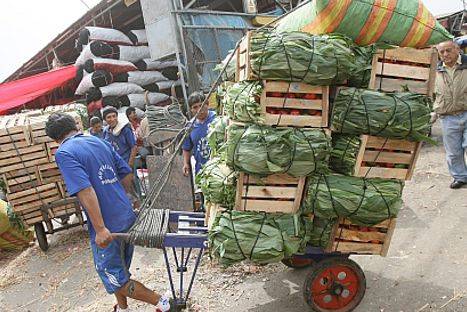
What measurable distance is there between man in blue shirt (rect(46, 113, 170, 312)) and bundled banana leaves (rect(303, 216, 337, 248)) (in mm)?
1468

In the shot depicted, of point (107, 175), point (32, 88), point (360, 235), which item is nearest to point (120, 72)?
point (32, 88)

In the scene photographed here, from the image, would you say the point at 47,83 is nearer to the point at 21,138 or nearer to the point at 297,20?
the point at 21,138

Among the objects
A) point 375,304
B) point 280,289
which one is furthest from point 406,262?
point 280,289

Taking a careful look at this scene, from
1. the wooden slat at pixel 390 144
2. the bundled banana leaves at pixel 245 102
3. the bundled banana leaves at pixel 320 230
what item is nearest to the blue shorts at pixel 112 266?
the bundled banana leaves at pixel 245 102

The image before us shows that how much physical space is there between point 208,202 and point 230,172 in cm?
43

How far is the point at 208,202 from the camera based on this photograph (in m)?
3.45

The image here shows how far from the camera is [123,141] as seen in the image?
6422 millimetres

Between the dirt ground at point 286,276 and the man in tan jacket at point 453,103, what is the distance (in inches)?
17.1

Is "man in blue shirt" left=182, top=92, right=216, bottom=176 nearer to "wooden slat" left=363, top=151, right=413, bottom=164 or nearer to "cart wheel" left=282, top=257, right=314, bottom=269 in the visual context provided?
"cart wheel" left=282, top=257, right=314, bottom=269

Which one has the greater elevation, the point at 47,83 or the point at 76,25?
the point at 76,25

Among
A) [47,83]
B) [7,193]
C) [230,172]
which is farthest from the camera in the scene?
[47,83]

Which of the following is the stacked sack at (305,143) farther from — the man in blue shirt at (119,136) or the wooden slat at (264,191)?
the man in blue shirt at (119,136)

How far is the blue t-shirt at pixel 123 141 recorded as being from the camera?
21.0ft

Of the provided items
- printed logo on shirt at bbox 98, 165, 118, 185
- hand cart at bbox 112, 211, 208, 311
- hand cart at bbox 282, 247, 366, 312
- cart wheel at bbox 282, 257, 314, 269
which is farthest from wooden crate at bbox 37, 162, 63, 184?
hand cart at bbox 282, 247, 366, 312
